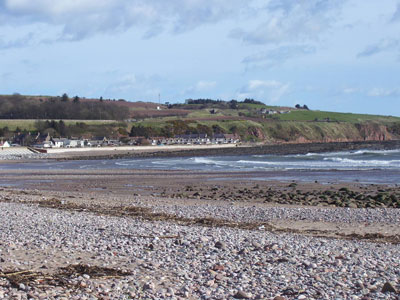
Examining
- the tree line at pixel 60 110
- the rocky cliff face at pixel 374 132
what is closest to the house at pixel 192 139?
the tree line at pixel 60 110

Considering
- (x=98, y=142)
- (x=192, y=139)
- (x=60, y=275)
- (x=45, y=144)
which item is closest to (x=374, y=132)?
(x=192, y=139)

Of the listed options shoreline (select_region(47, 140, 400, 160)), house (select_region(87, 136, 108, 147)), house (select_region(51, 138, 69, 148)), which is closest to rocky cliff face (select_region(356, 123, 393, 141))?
shoreline (select_region(47, 140, 400, 160))

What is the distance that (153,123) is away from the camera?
135250mm

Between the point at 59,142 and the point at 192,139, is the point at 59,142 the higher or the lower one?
the lower one

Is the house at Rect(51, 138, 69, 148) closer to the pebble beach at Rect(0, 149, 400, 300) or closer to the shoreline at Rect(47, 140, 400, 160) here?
the shoreline at Rect(47, 140, 400, 160)

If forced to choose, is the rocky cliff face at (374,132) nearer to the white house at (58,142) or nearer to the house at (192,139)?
the house at (192,139)

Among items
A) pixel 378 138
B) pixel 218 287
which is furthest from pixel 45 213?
pixel 378 138

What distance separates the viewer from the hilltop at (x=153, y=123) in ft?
400

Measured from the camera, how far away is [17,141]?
348ft

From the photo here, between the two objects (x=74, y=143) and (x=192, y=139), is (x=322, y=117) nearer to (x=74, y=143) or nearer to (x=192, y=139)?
(x=192, y=139)

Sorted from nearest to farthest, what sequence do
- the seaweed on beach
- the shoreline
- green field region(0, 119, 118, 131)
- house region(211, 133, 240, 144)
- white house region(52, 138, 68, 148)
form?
1. the seaweed on beach
2. the shoreline
3. white house region(52, 138, 68, 148)
4. green field region(0, 119, 118, 131)
5. house region(211, 133, 240, 144)

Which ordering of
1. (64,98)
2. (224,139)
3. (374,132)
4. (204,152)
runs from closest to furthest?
1. (204,152)
2. (224,139)
3. (374,132)
4. (64,98)

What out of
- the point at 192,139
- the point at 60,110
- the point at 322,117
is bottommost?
the point at 192,139

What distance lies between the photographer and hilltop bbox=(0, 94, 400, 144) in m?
122
